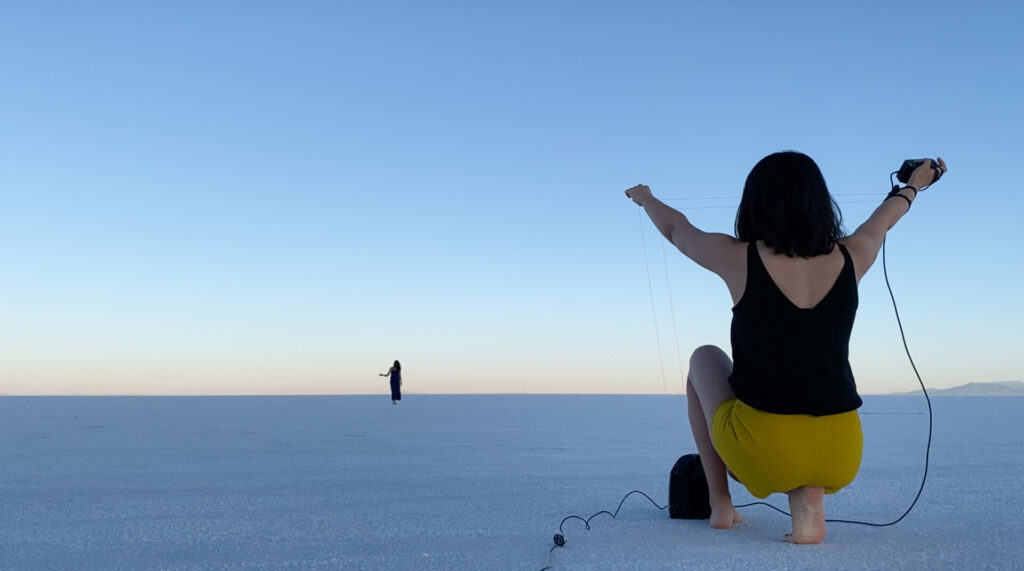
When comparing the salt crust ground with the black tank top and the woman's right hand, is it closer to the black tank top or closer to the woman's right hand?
the black tank top

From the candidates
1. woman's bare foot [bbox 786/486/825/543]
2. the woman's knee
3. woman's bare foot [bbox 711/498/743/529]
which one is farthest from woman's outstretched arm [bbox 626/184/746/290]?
woman's bare foot [bbox 711/498/743/529]

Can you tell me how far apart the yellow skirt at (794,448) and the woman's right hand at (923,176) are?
32.6 inches

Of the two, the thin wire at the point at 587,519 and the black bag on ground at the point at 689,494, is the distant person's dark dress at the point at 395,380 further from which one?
the black bag on ground at the point at 689,494

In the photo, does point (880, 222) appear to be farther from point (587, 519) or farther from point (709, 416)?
point (587, 519)

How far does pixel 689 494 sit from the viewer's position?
2.58 m

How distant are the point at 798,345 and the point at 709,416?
42cm

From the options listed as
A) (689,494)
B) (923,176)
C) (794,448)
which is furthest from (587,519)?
(923,176)

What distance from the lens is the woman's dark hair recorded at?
203cm

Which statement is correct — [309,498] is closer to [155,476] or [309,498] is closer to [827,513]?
[155,476]

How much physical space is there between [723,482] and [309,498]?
168 centimetres

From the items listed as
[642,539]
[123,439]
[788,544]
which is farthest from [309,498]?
[123,439]

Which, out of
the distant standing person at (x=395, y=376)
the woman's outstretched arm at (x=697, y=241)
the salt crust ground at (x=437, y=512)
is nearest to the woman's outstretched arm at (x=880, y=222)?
the woman's outstretched arm at (x=697, y=241)

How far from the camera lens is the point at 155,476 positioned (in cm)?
372

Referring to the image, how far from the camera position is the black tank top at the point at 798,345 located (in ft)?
6.58
